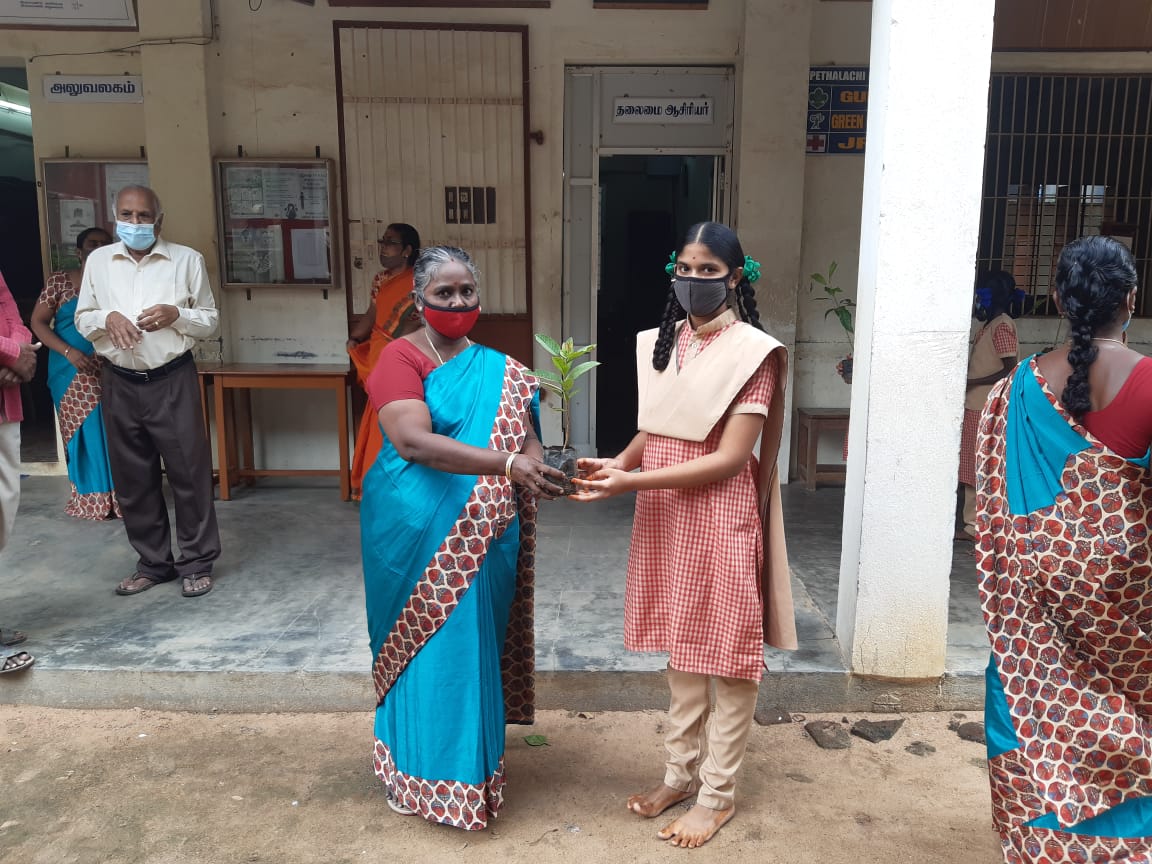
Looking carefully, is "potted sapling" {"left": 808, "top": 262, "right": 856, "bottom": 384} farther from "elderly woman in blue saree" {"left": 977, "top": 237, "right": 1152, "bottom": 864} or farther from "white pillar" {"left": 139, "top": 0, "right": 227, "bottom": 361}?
"white pillar" {"left": 139, "top": 0, "right": 227, "bottom": 361}

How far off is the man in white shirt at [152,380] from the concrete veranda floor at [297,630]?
0.71ft

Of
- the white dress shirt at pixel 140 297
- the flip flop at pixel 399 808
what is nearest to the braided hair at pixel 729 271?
the flip flop at pixel 399 808

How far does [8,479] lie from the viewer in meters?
3.52

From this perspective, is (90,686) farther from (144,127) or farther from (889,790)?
(144,127)

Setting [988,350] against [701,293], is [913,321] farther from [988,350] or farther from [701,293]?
[988,350]

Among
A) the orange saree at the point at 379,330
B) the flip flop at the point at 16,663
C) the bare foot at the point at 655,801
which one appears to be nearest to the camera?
the bare foot at the point at 655,801

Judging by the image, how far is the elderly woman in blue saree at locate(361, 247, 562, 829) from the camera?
2441 millimetres

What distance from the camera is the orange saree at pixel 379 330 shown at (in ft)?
16.9

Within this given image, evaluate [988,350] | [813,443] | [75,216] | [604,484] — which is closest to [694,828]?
[604,484]

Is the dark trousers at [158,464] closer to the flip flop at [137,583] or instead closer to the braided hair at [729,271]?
the flip flop at [137,583]

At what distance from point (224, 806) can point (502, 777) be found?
90 centimetres

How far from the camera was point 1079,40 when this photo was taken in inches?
226

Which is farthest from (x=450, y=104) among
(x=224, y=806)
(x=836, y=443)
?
(x=224, y=806)

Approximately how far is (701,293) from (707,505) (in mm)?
573
